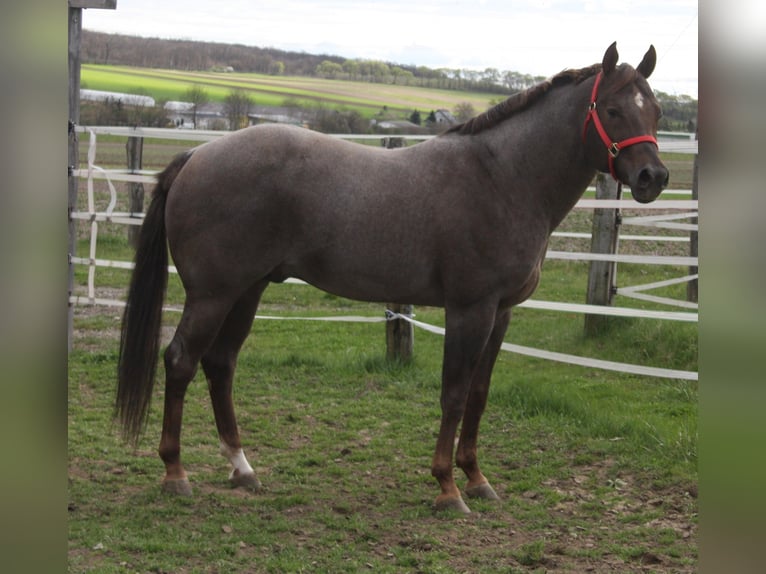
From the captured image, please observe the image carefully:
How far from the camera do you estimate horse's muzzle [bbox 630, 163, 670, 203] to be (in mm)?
3152

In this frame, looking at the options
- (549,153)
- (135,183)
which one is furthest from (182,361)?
(135,183)

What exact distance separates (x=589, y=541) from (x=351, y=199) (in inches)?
70.9

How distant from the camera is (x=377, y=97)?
17.4 meters

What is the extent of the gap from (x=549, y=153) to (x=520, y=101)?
0.93ft

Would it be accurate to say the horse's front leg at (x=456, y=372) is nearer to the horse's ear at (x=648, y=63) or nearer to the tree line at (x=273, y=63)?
the horse's ear at (x=648, y=63)

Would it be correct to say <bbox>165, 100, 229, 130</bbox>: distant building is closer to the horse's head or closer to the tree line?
the tree line

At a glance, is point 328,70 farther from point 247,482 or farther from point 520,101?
point 247,482

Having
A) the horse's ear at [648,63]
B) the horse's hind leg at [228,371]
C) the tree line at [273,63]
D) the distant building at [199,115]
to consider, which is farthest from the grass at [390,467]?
the tree line at [273,63]

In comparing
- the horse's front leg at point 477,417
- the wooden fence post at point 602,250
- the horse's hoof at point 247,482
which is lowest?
the horse's hoof at point 247,482

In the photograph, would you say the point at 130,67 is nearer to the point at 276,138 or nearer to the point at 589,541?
the point at 276,138

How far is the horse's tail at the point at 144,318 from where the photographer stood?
144 inches

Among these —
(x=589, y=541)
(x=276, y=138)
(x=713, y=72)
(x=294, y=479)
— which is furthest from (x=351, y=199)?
(x=713, y=72)

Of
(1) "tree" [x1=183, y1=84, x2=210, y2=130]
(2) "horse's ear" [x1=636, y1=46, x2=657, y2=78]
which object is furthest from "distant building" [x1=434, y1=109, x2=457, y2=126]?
(2) "horse's ear" [x1=636, y1=46, x2=657, y2=78]

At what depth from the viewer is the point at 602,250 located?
20.1 feet
